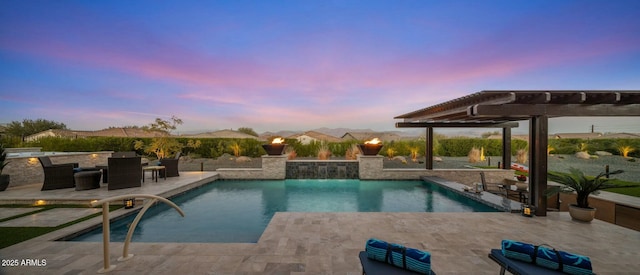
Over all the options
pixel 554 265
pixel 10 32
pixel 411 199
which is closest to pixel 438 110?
pixel 411 199

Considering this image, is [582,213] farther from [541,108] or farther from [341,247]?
[341,247]

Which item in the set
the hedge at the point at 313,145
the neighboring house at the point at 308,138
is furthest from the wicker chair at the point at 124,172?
the neighboring house at the point at 308,138

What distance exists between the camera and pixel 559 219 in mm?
5168

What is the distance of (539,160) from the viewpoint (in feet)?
17.6

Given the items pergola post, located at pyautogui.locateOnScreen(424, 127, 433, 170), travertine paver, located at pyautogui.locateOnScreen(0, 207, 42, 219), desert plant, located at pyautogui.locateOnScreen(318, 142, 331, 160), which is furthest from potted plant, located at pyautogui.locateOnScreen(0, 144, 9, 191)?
pergola post, located at pyautogui.locateOnScreen(424, 127, 433, 170)

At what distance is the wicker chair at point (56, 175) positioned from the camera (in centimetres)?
715

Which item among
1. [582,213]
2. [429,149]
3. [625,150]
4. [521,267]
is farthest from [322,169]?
[625,150]

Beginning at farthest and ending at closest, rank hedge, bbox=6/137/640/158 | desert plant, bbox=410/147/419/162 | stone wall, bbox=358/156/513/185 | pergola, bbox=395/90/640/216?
desert plant, bbox=410/147/419/162 < hedge, bbox=6/137/640/158 < stone wall, bbox=358/156/513/185 < pergola, bbox=395/90/640/216

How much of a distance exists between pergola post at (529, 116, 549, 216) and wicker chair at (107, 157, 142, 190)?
→ 37.6ft

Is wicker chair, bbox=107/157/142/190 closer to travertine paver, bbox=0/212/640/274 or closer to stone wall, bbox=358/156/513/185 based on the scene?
travertine paver, bbox=0/212/640/274

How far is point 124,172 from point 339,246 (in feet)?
25.2

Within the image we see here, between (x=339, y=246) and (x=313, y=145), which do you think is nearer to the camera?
(x=339, y=246)

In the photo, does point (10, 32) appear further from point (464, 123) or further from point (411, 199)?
point (464, 123)

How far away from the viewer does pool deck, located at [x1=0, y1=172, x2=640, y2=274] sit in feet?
10.1
